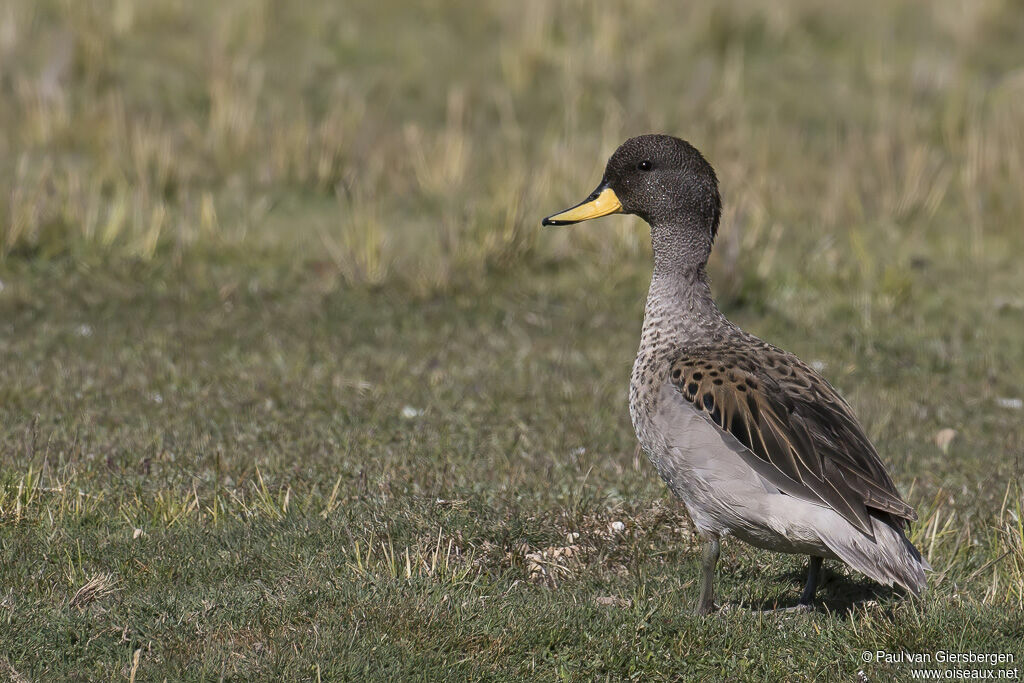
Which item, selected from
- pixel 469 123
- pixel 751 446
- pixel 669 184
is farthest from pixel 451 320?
pixel 751 446

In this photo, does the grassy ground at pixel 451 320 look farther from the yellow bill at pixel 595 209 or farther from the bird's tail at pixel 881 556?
the yellow bill at pixel 595 209

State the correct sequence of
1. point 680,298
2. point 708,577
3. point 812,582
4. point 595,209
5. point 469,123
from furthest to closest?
1. point 469,123
2. point 595,209
3. point 680,298
4. point 812,582
5. point 708,577

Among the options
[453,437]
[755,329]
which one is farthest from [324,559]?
[755,329]

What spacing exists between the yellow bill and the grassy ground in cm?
128

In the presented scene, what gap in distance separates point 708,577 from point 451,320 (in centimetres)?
480

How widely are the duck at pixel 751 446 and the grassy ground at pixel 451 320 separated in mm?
319

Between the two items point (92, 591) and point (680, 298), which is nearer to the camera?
point (92, 591)

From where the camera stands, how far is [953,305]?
1061 cm

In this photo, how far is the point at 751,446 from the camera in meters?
5.09

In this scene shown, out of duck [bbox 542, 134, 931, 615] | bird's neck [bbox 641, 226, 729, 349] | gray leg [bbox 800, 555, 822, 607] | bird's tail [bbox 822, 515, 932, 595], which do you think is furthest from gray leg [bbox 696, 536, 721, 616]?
bird's neck [bbox 641, 226, 729, 349]

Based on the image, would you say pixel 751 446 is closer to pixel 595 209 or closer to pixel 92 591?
pixel 595 209

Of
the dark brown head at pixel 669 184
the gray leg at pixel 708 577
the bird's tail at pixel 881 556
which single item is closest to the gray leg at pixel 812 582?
the gray leg at pixel 708 577

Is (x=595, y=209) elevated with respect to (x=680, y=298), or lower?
elevated

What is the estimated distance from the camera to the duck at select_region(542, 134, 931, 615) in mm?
4930
